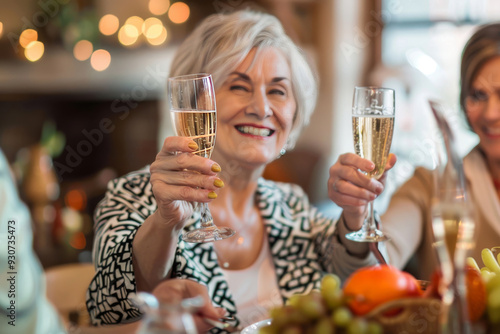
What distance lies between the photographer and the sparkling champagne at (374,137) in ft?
3.07

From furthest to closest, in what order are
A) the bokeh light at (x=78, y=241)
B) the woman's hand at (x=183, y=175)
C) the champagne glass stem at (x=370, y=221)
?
the bokeh light at (x=78, y=241) < the champagne glass stem at (x=370, y=221) < the woman's hand at (x=183, y=175)

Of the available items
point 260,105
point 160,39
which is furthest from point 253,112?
point 160,39

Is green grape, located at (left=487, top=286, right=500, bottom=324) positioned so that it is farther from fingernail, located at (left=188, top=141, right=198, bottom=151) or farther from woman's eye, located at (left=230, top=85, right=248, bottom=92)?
woman's eye, located at (left=230, top=85, right=248, bottom=92)

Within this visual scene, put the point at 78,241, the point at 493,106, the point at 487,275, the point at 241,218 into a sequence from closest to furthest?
the point at 487,275
the point at 241,218
the point at 493,106
the point at 78,241

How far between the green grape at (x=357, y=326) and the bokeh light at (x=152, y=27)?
341 centimetres

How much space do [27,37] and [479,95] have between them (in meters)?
2.86

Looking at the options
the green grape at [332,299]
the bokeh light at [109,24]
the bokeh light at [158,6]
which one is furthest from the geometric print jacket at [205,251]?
the bokeh light at [158,6]

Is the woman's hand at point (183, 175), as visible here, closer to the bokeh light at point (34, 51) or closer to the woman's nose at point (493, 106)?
the woman's nose at point (493, 106)

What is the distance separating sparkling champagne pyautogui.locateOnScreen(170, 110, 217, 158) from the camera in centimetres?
87

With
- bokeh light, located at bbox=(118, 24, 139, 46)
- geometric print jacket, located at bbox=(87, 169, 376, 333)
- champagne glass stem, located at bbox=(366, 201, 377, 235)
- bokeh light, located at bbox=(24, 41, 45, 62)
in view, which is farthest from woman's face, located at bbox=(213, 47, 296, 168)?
bokeh light, located at bbox=(118, 24, 139, 46)

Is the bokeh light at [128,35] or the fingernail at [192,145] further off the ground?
the bokeh light at [128,35]

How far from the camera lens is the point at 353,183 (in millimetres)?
960

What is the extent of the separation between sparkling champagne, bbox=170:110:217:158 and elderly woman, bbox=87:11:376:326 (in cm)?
13

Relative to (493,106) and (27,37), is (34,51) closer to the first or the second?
(27,37)
